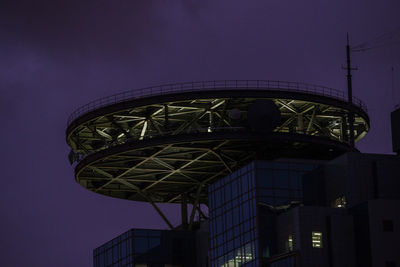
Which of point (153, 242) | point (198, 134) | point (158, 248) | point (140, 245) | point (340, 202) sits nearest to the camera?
point (340, 202)

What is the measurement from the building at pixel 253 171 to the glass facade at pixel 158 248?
0.11 m

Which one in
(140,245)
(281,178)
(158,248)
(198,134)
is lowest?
(158,248)

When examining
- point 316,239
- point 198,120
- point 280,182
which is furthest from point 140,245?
point 316,239

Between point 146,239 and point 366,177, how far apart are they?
30.1 meters

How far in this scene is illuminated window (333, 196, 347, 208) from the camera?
331 feet

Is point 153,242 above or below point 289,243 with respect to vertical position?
above

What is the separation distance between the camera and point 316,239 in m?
95.2

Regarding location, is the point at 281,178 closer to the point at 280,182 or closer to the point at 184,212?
the point at 280,182

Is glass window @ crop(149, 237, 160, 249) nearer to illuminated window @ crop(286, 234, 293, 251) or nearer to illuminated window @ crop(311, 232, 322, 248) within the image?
illuminated window @ crop(286, 234, 293, 251)

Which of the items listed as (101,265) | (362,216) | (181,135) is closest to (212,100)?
(181,135)

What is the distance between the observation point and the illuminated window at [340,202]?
101m

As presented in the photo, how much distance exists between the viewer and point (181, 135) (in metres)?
106

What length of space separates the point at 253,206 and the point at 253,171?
3.31 metres

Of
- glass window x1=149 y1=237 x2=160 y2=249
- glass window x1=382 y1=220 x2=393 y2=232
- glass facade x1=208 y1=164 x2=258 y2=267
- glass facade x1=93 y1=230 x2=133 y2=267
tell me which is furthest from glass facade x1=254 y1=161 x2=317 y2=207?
glass facade x1=93 y1=230 x2=133 y2=267
